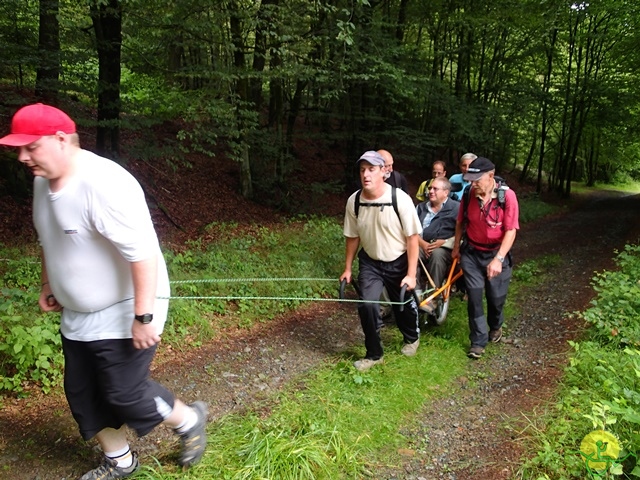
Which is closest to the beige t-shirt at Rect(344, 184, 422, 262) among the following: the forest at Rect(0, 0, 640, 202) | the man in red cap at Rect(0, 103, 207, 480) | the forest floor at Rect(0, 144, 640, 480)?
the forest floor at Rect(0, 144, 640, 480)

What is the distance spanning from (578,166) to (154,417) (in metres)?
43.5

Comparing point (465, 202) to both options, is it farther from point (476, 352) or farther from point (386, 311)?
point (386, 311)

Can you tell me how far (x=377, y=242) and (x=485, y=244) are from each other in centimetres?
137

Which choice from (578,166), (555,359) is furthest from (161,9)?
(578,166)

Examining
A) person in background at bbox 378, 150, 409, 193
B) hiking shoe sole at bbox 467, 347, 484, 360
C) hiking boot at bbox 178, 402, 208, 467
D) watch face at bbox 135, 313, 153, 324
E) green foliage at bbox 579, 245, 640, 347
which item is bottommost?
hiking shoe sole at bbox 467, 347, 484, 360

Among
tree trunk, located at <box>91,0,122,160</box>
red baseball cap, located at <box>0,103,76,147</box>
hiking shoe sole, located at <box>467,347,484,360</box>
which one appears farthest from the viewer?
tree trunk, located at <box>91,0,122,160</box>

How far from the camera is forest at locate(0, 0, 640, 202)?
24.4 feet

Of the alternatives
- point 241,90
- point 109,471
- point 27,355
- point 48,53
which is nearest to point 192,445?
point 109,471

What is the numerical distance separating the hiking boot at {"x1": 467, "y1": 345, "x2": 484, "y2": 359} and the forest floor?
8 centimetres

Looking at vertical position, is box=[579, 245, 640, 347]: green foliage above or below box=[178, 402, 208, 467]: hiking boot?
above

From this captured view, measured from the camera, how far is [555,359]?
4.71 m

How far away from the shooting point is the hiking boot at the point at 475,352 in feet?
16.1

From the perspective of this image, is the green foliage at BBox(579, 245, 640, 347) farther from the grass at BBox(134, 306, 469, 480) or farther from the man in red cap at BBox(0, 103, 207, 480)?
the man in red cap at BBox(0, 103, 207, 480)

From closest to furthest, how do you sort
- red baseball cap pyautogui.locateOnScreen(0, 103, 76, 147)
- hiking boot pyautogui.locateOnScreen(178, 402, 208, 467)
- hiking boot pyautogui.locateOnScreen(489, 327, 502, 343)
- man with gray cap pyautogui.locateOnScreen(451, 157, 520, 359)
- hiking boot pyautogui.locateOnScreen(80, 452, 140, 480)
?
1. red baseball cap pyautogui.locateOnScreen(0, 103, 76, 147)
2. hiking boot pyautogui.locateOnScreen(80, 452, 140, 480)
3. hiking boot pyautogui.locateOnScreen(178, 402, 208, 467)
4. man with gray cap pyautogui.locateOnScreen(451, 157, 520, 359)
5. hiking boot pyautogui.locateOnScreen(489, 327, 502, 343)
